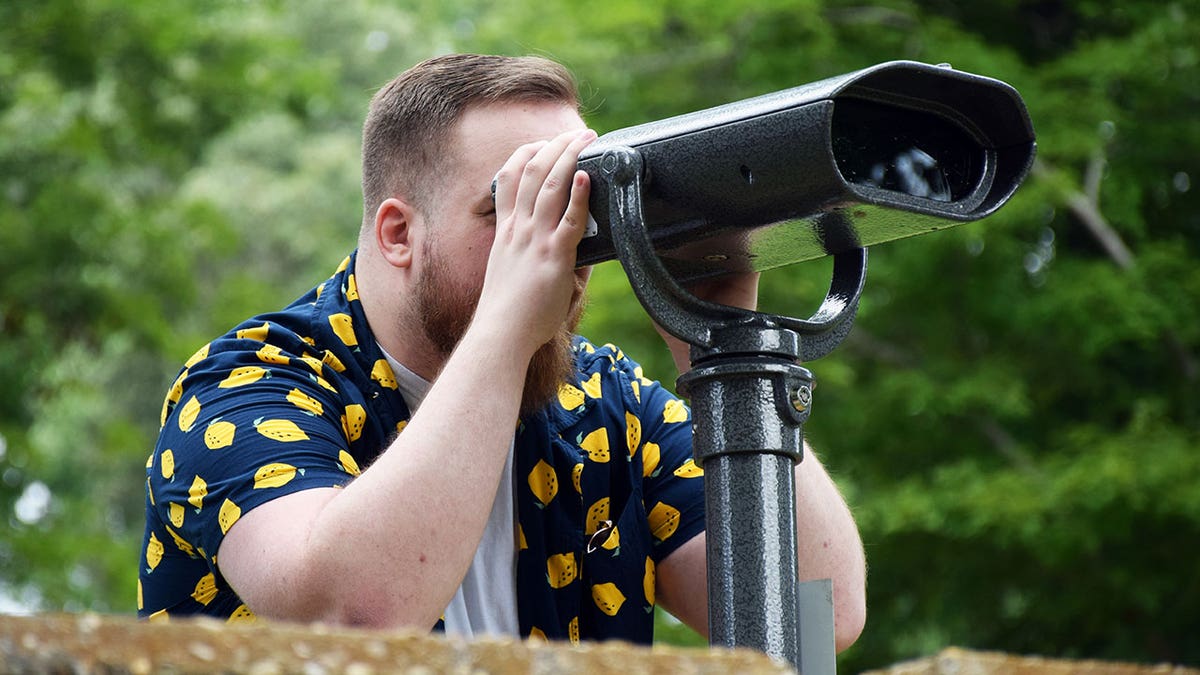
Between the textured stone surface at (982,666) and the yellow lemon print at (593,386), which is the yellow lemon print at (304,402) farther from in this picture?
the textured stone surface at (982,666)

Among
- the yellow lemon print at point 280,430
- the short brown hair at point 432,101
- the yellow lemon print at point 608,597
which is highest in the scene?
the short brown hair at point 432,101

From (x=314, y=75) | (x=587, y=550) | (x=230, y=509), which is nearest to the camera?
(x=230, y=509)

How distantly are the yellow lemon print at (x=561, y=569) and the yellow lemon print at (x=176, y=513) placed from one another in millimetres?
516

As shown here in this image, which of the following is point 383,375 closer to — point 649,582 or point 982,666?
point 649,582

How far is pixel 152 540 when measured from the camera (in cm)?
200

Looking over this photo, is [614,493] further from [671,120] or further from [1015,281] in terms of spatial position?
[1015,281]

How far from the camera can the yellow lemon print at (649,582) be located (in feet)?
6.99

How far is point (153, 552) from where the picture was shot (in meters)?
1.99

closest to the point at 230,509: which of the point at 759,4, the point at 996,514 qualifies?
the point at 996,514

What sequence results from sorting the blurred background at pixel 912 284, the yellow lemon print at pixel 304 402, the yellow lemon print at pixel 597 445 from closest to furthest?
1. the yellow lemon print at pixel 304 402
2. the yellow lemon print at pixel 597 445
3. the blurred background at pixel 912 284

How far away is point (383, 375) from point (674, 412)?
1.56ft

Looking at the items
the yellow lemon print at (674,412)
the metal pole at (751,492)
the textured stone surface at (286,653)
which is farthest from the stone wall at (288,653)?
the yellow lemon print at (674,412)

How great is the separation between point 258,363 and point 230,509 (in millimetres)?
278

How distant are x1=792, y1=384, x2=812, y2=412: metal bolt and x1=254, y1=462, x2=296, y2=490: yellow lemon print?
62 centimetres
